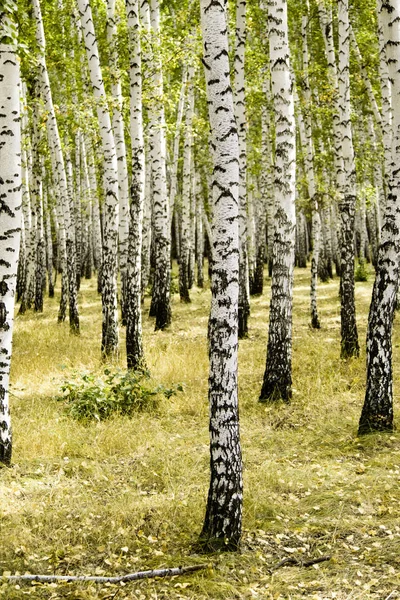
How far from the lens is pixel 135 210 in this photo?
1098cm

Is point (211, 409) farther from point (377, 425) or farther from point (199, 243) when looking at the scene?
point (199, 243)

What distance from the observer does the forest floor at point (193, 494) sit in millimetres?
4820

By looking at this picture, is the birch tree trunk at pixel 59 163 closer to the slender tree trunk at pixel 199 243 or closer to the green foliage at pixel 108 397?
the green foliage at pixel 108 397

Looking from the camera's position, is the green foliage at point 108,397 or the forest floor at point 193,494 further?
the green foliage at point 108,397

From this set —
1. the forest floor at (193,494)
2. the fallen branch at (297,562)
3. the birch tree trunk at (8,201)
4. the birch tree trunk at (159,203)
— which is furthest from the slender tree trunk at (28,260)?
the fallen branch at (297,562)

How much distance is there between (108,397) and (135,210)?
3.86m

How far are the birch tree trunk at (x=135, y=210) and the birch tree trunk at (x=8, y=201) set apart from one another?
412cm

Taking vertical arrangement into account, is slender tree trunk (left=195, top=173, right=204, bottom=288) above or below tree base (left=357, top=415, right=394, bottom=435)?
above

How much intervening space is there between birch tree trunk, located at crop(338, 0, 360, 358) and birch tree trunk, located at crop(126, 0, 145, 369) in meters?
3.91

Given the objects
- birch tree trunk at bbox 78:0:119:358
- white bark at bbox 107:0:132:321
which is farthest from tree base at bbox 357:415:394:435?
white bark at bbox 107:0:132:321

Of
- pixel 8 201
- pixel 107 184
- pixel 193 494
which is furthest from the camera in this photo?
pixel 107 184

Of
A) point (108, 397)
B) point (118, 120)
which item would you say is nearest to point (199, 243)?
point (118, 120)

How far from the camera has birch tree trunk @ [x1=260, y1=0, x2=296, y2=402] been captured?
8.88 metres

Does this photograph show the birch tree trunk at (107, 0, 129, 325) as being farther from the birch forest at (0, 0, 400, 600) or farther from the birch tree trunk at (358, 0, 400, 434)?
the birch tree trunk at (358, 0, 400, 434)
